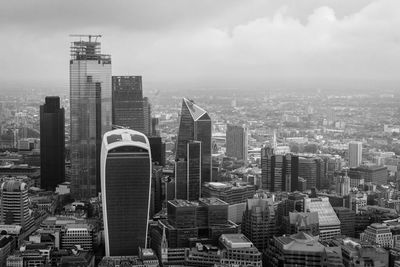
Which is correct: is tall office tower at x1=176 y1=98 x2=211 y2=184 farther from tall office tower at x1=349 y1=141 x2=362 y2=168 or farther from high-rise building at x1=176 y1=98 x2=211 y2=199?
tall office tower at x1=349 y1=141 x2=362 y2=168

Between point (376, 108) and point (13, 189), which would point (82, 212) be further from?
point (376, 108)

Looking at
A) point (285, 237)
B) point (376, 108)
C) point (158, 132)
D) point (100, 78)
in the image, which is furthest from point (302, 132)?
point (285, 237)

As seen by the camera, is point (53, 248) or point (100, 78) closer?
point (53, 248)

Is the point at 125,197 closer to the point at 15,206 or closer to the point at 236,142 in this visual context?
the point at 15,206

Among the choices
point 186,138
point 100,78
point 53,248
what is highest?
point 100,78

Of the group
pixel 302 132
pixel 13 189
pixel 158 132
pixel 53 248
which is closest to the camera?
pixel 53 248

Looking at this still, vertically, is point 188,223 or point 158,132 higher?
point 158,132

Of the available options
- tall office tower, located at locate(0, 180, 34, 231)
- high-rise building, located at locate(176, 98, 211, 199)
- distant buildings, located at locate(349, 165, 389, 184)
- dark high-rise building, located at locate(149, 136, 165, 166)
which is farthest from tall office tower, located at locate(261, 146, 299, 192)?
tall office tower, located at locate(0, 180, 34, 231)

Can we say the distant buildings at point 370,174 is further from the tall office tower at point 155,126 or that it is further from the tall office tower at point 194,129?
the tall office tower at point 155,126
